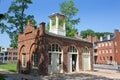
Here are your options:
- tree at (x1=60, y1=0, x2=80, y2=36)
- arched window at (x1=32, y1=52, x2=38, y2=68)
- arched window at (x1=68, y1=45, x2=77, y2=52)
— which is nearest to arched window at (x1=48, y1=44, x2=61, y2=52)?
arched window at (x1=32, y1=52, x2=38, y2=68)

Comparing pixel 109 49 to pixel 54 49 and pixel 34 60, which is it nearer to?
pixel 54 49

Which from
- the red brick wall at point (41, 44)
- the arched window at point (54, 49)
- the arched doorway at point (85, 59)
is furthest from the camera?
the arched doorway at point (85, 59)

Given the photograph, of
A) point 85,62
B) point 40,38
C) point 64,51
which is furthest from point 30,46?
point 85,62

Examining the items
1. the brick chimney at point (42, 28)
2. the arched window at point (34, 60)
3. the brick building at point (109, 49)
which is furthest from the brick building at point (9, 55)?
the brick chimney at point (42, 28)

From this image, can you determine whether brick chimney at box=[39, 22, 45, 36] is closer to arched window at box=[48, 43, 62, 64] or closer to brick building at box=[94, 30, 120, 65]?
arched window at box=[48, 43, 62, 64]

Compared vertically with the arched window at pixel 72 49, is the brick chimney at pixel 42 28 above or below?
above

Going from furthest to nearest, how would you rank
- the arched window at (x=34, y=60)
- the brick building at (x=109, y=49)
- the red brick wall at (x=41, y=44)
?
the brick building at (x=109, y=49) → the arched window at (x=34, y=60) → the red brick wall at (x=41, y=44)

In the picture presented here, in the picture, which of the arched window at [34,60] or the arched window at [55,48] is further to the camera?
the arched window at [34,60]

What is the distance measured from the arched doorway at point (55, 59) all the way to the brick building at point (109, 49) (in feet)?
125

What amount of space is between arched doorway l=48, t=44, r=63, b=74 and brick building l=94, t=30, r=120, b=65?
38105 millimetres

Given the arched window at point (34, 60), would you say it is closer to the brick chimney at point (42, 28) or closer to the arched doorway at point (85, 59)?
the brick chimney at point (42, 28)

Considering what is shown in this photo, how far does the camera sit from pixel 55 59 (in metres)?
21.4

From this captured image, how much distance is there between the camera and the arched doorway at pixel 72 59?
2352 cm

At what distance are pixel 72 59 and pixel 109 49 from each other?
128ft
